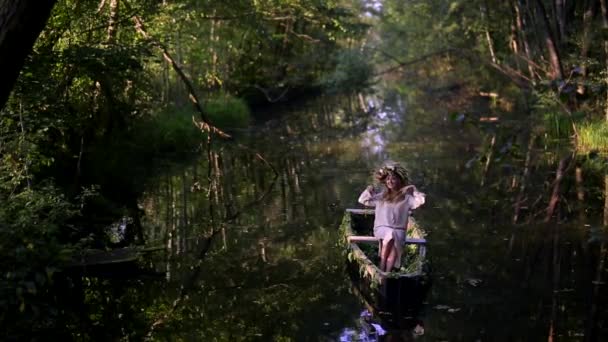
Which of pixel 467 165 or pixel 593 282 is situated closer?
pixel 593 282

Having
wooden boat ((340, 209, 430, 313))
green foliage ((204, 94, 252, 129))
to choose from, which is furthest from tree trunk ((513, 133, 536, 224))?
green foliage ((204, 94, 252, 129))

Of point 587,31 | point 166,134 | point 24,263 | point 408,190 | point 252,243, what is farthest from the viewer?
point 166,134

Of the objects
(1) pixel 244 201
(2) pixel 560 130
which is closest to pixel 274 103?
(2) pixel 560 130

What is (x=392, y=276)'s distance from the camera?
8.12 metres

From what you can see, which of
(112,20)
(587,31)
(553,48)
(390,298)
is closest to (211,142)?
(112,20)

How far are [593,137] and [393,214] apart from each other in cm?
1181

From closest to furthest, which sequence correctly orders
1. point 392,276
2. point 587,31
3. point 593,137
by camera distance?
point 392,276
point 593,137
point 587,31

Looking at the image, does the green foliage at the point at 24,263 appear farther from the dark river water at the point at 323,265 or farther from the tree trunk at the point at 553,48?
the tree trunk at the point at 553,48

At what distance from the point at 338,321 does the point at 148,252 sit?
4.44m

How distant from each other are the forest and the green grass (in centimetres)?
6

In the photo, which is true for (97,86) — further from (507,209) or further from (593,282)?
(593,282)

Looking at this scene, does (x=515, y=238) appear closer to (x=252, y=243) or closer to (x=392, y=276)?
(x=252, y=243)

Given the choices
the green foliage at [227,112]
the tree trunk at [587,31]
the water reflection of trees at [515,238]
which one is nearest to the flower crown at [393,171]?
the water reflection of trees at [515,238]

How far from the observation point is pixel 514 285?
945cm
